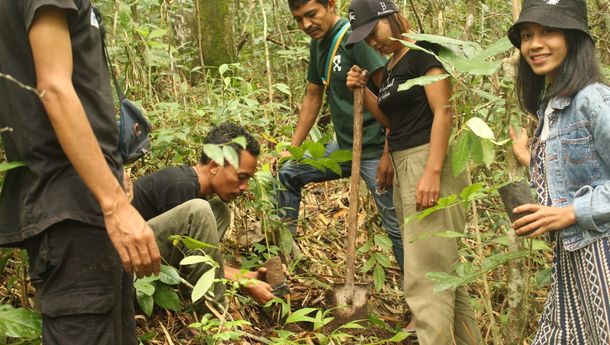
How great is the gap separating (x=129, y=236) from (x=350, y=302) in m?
2.42

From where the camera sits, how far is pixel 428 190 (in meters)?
3.90

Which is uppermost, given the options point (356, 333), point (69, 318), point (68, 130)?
point (68, 130)

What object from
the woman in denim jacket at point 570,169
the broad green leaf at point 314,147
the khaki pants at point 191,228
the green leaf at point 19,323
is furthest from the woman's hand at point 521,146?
the green leaf at point 19,323

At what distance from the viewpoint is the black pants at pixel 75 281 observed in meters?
2.34

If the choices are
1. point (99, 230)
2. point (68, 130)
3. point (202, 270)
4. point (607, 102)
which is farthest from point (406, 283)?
point (68, 130)

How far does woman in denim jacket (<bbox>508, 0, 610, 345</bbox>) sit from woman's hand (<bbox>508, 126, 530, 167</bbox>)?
192 mm

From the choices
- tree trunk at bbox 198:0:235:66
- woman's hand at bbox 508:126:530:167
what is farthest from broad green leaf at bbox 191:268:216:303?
tree trunk at bbox 198:0:235:66

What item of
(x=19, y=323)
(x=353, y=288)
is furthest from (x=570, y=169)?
(x=19, y=323)

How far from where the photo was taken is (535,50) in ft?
9.52

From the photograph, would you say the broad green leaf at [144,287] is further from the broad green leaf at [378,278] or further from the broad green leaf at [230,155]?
the broad green leaf at [378,278]

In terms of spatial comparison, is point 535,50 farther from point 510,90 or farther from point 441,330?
point 441,330

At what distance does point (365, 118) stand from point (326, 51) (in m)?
0.53

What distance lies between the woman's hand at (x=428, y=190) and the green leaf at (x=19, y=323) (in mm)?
2005

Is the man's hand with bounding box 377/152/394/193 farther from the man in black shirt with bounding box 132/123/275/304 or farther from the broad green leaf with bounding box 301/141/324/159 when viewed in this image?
the man in black shirt with bounding box 132/123/275/304
